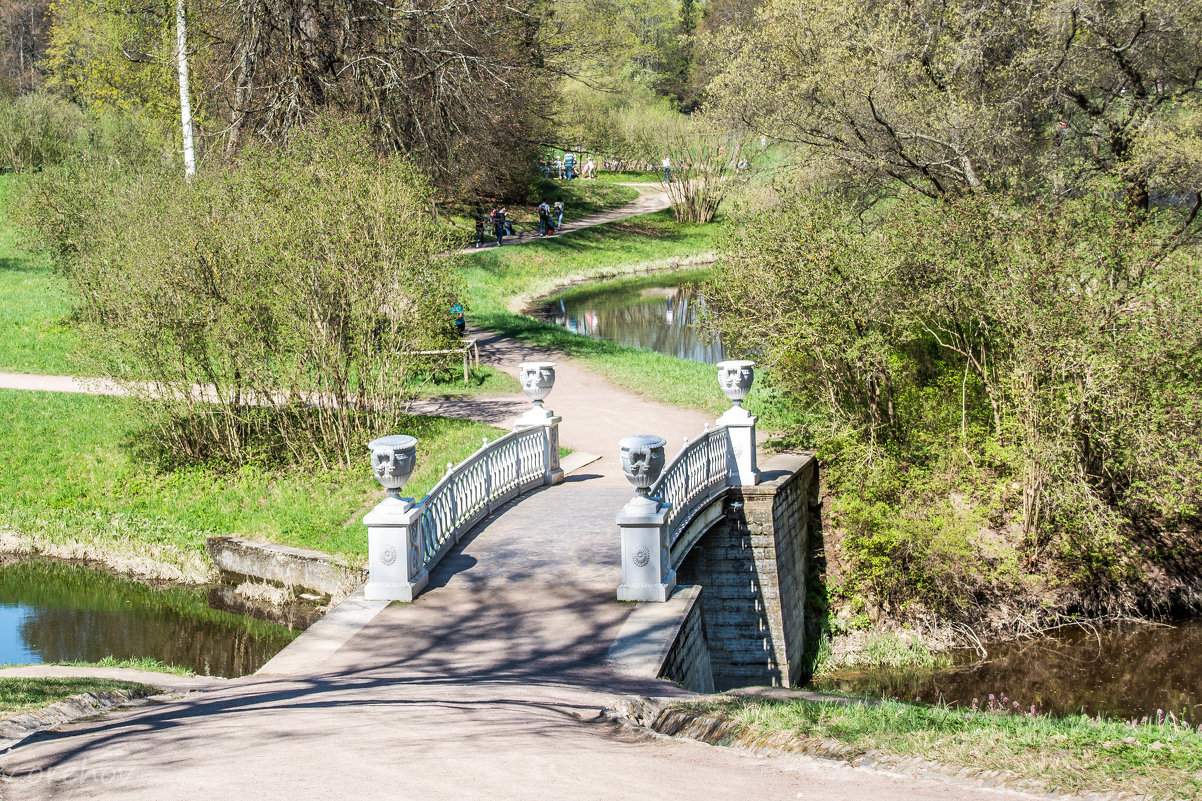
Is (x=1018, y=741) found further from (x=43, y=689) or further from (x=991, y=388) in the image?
(x=991, y=388)

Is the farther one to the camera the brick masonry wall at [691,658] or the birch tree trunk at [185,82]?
the birch tree trunk at [185,82]

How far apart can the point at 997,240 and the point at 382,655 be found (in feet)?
34.2

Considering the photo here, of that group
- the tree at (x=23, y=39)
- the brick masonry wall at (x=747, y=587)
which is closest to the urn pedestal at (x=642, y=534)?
the brick masonry wall at (x=747, y=587)

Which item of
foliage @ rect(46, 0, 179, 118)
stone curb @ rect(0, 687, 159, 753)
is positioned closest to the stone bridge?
stone curb @ rect(0, 687, 159, 753)

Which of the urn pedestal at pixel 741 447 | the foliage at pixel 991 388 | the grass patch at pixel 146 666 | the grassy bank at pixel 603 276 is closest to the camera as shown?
the grass patch at pixel 146 666

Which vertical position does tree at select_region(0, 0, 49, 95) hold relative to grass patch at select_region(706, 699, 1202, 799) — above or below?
above

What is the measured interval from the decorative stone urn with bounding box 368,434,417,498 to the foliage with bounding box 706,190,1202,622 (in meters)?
7.12

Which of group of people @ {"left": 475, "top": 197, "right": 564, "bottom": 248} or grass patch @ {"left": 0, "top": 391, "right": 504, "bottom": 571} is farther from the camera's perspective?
group of people @ {"left": 475, "top": 197, "right": 564, "bottom": 248}

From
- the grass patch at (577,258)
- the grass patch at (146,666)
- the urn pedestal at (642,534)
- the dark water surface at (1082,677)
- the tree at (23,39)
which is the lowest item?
the dark water surface at (1082,677)

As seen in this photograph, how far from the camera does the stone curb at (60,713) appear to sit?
6184 millimetres

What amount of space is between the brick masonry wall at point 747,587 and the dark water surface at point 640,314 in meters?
14.1

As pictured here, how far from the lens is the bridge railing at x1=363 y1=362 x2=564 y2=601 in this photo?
9914mm

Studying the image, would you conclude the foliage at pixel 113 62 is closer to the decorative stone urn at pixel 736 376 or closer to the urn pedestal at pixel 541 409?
the urn pedestal at pixel 541 409

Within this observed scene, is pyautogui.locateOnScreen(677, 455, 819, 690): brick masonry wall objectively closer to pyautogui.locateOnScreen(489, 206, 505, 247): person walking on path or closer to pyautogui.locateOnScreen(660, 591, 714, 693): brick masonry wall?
pyautogui.locateOnScreen(660, 591, 714, 693): brick masonry wall
